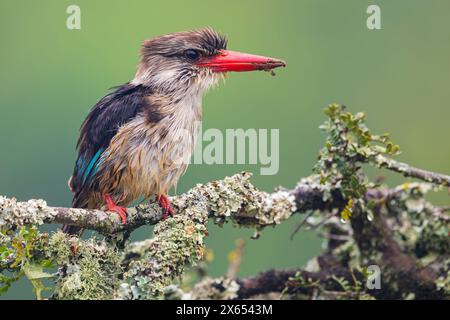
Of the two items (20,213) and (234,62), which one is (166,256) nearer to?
(20,213)

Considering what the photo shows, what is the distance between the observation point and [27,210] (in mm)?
2895

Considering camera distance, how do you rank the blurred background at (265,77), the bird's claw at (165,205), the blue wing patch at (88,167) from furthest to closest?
the blurred background at (265,77) → the blue wing patch at (88,167) → the bird's claw at (165,205)

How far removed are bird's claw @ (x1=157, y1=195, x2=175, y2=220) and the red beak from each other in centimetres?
79

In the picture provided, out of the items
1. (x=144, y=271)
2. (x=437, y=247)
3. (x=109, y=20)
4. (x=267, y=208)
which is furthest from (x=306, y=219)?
(x=109, y=20)

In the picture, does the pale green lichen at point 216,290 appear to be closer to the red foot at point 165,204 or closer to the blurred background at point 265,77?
the red foot at point 165,204

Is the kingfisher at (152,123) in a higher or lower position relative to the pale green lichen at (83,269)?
higher

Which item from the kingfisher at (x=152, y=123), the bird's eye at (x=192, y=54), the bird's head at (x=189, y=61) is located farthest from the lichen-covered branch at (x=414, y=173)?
the bird's eye at (x=192, y=54)

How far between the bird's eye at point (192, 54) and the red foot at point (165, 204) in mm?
822

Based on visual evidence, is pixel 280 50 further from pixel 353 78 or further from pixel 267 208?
pixel 267 208

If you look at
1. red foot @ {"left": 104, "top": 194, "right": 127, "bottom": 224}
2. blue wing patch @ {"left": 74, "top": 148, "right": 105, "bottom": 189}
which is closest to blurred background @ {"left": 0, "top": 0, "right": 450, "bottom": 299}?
blue wing patch @ {"left": 74, "top": 148, "right": 105, "bottom": 189}

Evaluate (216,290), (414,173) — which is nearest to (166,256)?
(216,290)

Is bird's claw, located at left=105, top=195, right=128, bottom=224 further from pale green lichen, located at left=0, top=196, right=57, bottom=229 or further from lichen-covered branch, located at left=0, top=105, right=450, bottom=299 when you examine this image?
pale green lichen, located at left=0, top=196, right=57, bottom=229

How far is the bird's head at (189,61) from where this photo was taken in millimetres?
A: 4066
